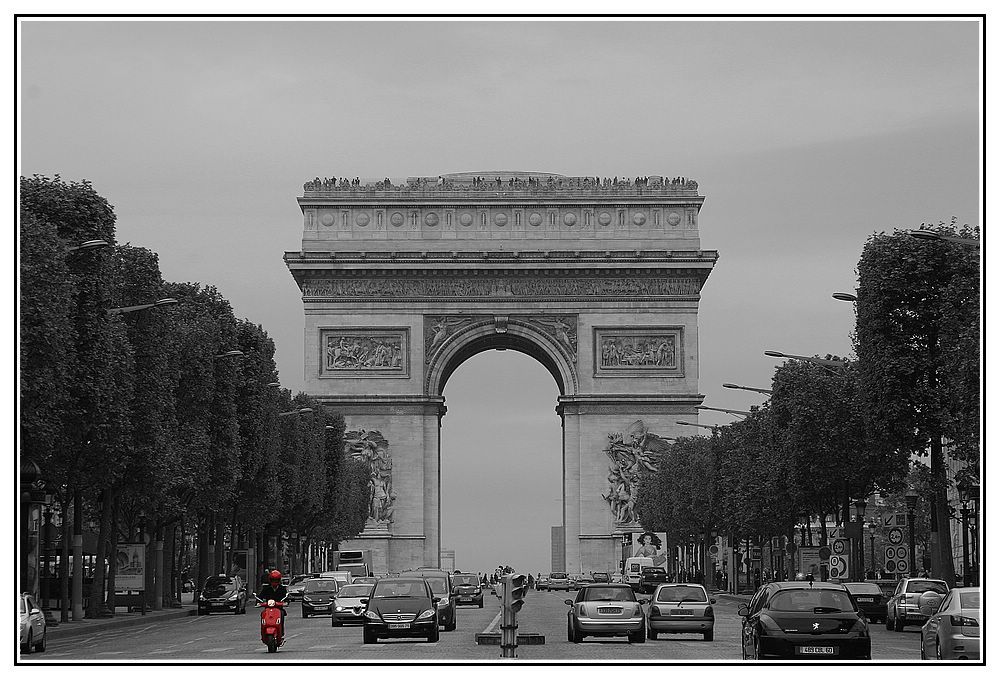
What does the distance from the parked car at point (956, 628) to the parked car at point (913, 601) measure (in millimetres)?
14568

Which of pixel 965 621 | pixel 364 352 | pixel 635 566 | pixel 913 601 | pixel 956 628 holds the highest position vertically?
pixel 364 352

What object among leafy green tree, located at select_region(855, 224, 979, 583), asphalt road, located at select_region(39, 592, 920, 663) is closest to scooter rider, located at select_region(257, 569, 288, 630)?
asphalt road, located at select_region(39, 592, 920, 663)

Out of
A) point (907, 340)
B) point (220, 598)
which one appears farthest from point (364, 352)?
point (907, 340)

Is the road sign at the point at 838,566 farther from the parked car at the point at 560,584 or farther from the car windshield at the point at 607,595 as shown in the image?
the parked car at the point at 560,584

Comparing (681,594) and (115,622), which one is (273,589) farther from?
(115,622)

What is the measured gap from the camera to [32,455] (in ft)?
141

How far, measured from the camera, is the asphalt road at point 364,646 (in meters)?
33.0

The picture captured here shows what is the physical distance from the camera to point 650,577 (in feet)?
303

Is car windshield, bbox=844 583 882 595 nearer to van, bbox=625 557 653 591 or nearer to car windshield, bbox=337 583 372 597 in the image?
car windshield, bbox=337 583 372 597

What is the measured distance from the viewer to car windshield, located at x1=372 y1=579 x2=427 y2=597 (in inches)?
1630

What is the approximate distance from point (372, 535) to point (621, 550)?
14.9 meters

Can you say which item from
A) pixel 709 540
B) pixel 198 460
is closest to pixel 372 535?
pixel 709 540

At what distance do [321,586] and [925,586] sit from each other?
22673 mm

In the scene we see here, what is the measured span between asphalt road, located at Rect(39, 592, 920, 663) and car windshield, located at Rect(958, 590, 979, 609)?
11.7ft
